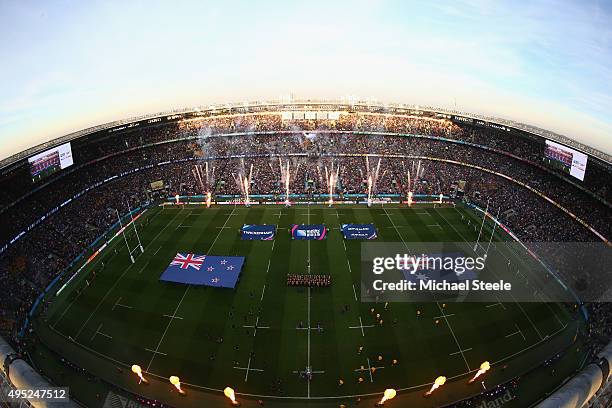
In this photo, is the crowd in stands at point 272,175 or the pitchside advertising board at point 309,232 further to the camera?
the pitchside advertising board at point 309,232

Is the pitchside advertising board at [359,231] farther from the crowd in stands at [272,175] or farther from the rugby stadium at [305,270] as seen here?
the crowd in stands at [272,175]

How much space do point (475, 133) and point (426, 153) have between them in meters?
9.79

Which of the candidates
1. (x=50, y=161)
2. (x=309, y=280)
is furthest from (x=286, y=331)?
(x=50, y=161)

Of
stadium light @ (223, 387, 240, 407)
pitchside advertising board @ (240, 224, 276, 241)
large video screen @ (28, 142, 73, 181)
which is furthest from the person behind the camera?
pitchside advertising board @ (240, 224, 276, 241)

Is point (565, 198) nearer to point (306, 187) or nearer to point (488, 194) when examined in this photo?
point (488, 194)

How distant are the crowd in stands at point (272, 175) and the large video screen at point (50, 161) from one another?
4.06ft

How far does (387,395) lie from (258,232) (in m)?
27.3

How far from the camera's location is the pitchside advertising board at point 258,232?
4375 centimetres

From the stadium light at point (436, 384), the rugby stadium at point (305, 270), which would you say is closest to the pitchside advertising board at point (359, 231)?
the rugby stadium at point (305, 270)

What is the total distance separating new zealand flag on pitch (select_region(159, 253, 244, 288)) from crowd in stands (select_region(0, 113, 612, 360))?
13.5 meters

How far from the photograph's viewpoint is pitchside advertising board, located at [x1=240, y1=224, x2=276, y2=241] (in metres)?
43.8

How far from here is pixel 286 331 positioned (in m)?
28.7

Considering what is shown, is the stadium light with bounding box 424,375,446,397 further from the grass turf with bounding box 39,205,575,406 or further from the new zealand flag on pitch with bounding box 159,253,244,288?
the new zealand flag on pitch with bounding box 159,253,244,288

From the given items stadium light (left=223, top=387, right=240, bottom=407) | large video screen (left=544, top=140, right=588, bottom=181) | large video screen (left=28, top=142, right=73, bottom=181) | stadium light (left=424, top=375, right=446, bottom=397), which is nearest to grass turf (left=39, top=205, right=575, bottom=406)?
stadium light (left=424, top=375, right=446, bottom=397)
